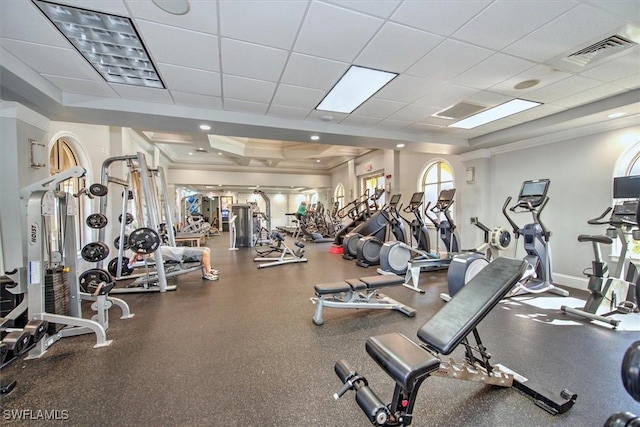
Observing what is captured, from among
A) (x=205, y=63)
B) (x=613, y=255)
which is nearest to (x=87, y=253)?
(x=205, y=63)

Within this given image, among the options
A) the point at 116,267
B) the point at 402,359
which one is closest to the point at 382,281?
the point at 402,359

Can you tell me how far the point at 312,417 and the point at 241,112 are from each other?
3.85 meters

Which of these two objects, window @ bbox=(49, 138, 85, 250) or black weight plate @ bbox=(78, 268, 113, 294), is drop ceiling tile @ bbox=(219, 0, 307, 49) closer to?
black weight plate @ bbox=(78, 268, 113, 294)

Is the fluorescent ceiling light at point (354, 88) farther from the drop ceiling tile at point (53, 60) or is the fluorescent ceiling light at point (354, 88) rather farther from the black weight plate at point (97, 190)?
the black weight plate at point (97, 190)

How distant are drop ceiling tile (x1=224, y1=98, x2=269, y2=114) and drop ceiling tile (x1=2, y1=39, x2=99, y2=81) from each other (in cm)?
140

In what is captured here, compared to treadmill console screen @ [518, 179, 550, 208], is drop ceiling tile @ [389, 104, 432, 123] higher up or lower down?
higher up

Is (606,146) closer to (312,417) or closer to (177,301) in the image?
(312,417)

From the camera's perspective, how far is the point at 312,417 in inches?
64.7

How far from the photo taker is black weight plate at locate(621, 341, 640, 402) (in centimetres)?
90

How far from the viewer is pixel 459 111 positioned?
4.11 m

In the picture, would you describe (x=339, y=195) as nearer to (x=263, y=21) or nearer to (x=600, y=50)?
(x=600, y=50)

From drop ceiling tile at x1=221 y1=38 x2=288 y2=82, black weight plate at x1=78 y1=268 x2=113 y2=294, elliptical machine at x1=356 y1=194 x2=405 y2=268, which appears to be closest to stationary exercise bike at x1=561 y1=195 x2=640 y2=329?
elliptical machine at x1=356 y1=194 x2=405 y2=268

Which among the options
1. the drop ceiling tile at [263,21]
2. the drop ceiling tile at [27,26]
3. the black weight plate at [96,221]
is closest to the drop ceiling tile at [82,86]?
the drop ceiling tile at [27,26]

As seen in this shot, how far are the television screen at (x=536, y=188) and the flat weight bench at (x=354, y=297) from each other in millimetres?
2521
